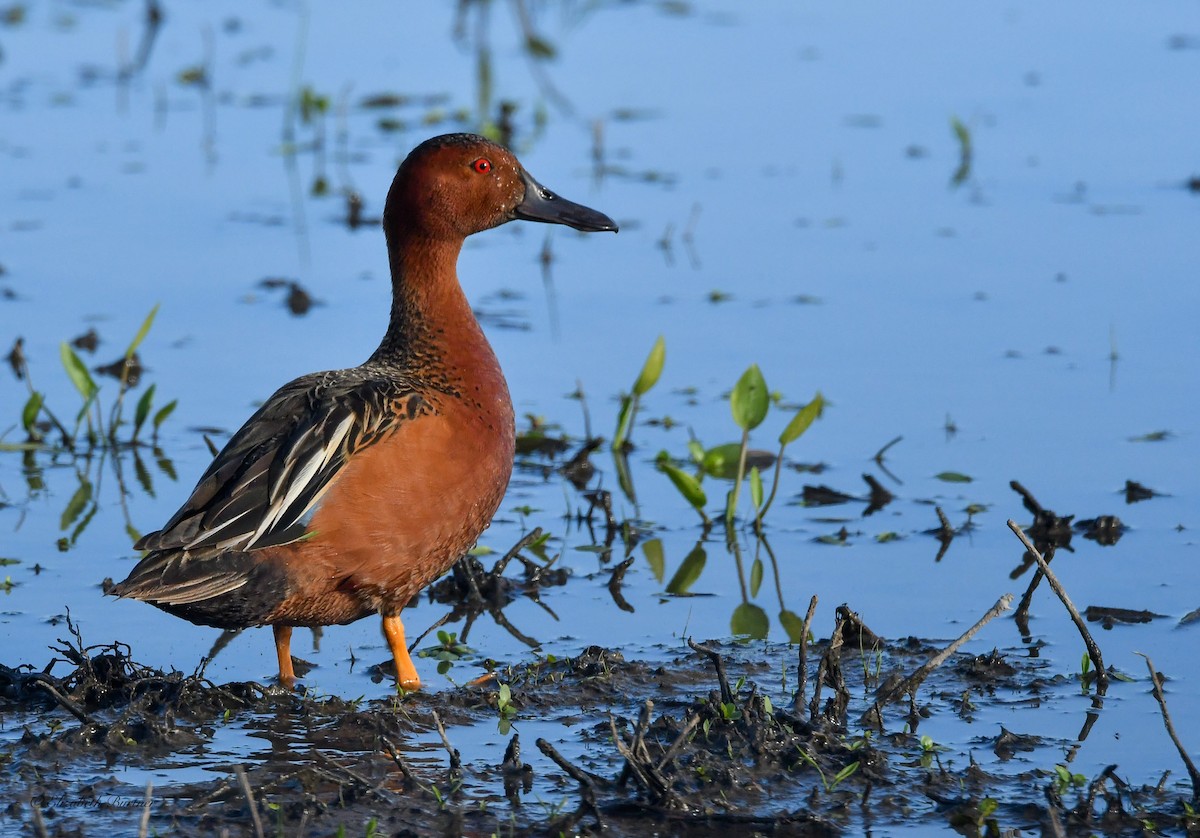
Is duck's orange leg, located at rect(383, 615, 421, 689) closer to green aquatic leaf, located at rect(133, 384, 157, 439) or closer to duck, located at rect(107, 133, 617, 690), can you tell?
duck, located at rect(107, 133, 617, 690)

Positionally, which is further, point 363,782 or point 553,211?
point 553,211

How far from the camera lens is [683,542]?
626cm

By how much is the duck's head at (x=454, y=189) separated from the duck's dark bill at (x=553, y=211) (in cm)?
2

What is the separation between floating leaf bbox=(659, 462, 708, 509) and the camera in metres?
6.09

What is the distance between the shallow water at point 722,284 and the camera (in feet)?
18.9

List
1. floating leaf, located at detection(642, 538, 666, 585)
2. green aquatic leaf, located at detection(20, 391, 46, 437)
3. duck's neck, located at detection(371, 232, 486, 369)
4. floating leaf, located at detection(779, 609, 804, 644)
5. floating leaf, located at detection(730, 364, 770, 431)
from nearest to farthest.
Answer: duck's neck, located at detection(371, 232, 486, 369) → floating leaf, located at detection(779, 609, 804, 644) → floating leaf, located at detection(642, 538, 666, 585) → floating leaf, located at detection(730, 364, 770, 431) → green aquatic leaf, located at detection(20, 391, 46, 437)

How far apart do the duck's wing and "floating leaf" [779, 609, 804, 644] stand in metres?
1.37

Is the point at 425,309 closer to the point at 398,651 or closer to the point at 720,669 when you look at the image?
the point at 398,651

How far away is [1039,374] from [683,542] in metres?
2.15

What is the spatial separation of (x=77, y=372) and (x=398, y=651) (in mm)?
2210

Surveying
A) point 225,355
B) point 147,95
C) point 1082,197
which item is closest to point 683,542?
point 225,355

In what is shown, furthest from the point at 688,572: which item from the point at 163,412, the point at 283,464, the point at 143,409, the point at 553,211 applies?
the point at 143,409

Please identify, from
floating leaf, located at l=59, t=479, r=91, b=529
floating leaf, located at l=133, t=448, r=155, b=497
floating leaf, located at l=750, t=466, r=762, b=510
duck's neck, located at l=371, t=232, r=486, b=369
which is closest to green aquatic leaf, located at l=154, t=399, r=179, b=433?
floating leaf, located at l=133, t=448, r=155, b=497

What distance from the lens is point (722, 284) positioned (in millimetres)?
8766
